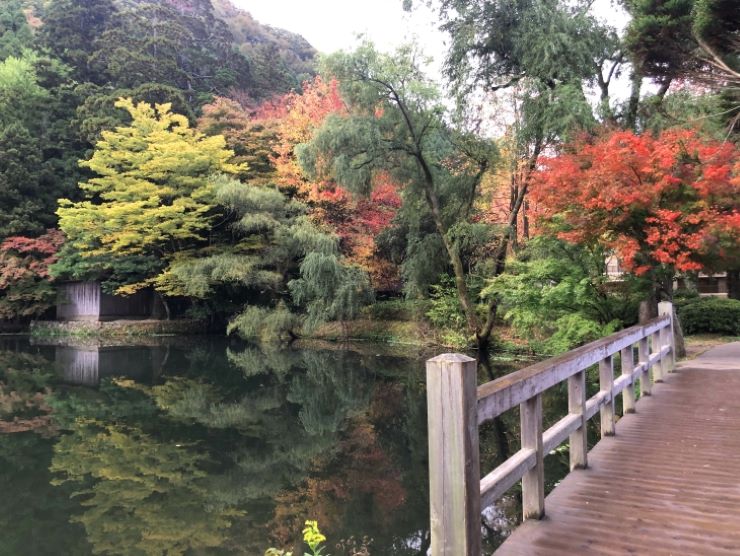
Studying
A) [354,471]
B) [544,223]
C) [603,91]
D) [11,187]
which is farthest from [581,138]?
[11,187]

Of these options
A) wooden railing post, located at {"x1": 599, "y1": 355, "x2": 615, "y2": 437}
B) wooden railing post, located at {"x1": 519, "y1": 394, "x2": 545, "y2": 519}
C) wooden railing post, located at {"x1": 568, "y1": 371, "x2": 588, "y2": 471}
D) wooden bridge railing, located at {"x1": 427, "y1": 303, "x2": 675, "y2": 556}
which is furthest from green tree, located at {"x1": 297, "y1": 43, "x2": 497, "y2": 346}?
wooden railing post, located at {"x1": 519, "y1": 394, "x2": 545, "y2": 519}

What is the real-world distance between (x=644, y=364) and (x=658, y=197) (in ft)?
11.7

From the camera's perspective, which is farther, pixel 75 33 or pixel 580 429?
pixel 75 33

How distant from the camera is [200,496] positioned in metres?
5.72

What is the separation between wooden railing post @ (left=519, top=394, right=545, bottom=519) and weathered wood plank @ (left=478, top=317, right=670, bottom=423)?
98mm

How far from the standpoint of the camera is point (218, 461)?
22.4ft

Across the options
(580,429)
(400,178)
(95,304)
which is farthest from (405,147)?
(95,304)

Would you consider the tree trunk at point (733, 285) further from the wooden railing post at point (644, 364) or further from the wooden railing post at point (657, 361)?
the wooden railing post at point (644, 364)

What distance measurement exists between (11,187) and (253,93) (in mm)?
16517

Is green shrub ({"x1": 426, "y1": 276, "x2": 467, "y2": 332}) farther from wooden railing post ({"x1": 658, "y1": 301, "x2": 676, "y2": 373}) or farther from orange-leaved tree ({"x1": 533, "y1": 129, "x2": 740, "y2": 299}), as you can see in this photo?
wooden railing post ({"x1": 658, "y1": 301, "x2": 676, "y2": 373})

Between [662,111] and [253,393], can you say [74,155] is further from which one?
[662,111]

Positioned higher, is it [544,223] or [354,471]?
[544,223]

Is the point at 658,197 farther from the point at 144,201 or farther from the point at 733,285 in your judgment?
the point at 144,201

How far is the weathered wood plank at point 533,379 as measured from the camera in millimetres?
2439
